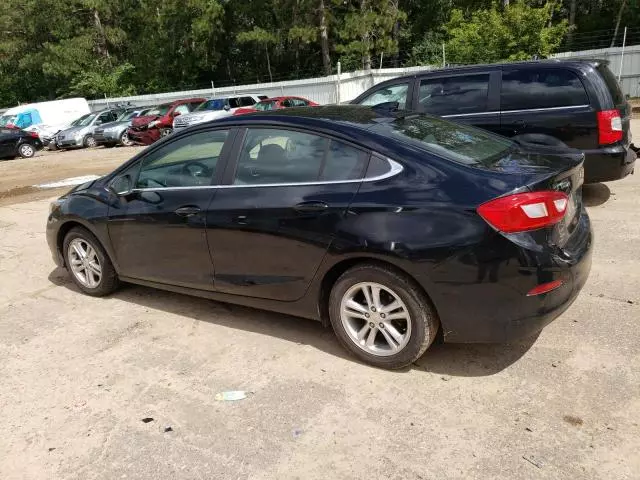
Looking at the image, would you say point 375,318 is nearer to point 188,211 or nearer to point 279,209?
point 279,209

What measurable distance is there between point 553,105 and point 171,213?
4.52 metres

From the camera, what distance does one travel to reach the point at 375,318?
11.1 feet

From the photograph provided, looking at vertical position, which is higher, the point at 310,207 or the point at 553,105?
the point at 553,105

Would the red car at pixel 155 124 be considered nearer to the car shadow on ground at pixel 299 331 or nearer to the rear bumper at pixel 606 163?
the car shadow on ground at pixel 299 331

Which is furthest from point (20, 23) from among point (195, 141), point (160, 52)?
point (195, 141)

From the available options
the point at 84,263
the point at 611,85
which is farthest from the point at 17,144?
the point at 611,85

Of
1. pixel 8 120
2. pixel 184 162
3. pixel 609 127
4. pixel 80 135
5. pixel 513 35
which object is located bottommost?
pixel 80 135

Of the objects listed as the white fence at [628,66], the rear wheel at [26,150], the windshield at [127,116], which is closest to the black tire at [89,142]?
the windshield at [127,116]

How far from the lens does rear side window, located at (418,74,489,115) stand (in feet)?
22.1

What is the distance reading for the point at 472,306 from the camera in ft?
10.0

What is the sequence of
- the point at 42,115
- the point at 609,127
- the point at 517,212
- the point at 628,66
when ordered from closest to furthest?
the point at 517,212 → the point at 609,127 → the point at 628,66 → the point at 42,115

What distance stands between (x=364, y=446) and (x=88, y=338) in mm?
2480

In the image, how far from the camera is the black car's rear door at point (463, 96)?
6645mm

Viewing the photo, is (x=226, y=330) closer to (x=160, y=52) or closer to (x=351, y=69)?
(x=351, y=69)
